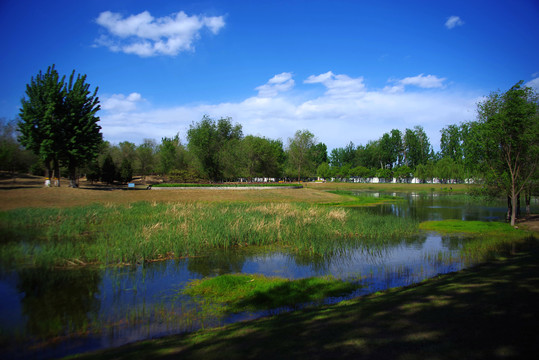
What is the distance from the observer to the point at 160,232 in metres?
17.8

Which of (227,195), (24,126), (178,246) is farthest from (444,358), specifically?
(227,195)

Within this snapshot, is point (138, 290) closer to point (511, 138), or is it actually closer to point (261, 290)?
point (261, 290)

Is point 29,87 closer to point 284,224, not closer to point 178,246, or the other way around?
point 178,246

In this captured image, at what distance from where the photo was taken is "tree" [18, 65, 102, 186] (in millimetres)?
15203

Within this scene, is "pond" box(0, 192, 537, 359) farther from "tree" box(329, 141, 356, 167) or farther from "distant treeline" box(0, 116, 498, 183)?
"tree" box(329, 141, 356, 167)

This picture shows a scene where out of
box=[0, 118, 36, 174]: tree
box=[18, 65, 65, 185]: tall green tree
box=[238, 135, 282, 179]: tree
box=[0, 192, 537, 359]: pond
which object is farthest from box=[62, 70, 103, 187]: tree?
box=[238, 135, 282, 179]: tree

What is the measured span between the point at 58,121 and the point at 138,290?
1921 cm

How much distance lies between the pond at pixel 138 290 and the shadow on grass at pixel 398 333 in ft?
5.39

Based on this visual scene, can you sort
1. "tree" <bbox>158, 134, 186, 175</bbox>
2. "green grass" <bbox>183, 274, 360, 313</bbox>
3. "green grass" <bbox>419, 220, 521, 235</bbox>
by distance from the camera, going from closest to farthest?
1. "green grass" <bbox>183, 274, 360, 313</bbox>
2. "green grass" <bbox>419, 220, 521, 235</bbox>
3. "tree" <bbox>158, 134, 186, 175</bbox>

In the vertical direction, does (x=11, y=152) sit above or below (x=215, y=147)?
below

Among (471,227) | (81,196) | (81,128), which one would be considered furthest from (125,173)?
(471,227)

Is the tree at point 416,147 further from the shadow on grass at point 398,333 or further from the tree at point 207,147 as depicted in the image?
the shadow on grass at point 398,333

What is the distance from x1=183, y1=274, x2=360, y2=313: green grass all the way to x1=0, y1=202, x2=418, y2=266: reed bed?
186 inches

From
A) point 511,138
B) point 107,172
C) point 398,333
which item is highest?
point 511,138
